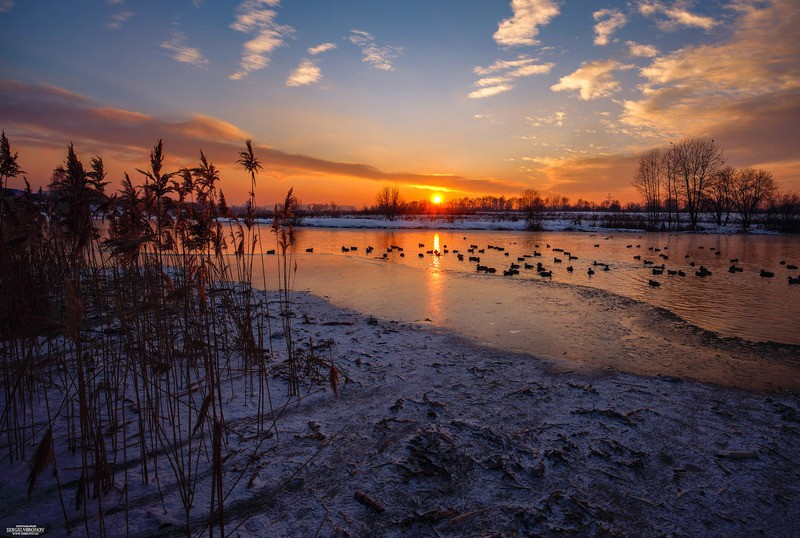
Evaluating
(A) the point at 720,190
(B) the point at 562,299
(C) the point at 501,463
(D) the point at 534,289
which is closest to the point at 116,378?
(C) the point at 501,463

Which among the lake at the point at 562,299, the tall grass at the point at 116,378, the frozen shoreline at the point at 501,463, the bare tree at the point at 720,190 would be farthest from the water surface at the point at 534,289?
the bare tree at the point at 720,190

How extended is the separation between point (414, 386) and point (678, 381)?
13.1 ft

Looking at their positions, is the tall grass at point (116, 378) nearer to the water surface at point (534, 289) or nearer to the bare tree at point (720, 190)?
the water surface at point (534, 289)

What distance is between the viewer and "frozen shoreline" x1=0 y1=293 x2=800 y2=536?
289cm

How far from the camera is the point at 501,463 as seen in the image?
11.7 feet

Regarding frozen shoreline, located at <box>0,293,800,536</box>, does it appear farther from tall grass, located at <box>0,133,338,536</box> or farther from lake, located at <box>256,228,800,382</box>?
lake, located at <box>256,228,800,382</box>

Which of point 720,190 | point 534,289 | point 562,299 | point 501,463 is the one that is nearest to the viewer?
point 501,463

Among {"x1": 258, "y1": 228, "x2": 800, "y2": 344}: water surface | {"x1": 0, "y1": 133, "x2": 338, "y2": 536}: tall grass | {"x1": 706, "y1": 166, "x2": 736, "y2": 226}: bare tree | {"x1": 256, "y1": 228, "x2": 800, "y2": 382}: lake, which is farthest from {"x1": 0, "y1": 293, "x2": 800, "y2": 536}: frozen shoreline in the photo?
{"x1": 706, "y1": 166, "x2": 736, "y2": 226}: bare tree

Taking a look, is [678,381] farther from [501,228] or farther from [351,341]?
[501,228]

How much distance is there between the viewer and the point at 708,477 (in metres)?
3.42

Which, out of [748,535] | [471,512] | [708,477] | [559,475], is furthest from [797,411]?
[471,512]

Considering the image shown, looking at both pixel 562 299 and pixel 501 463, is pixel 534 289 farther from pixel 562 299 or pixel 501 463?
pixel 501 463

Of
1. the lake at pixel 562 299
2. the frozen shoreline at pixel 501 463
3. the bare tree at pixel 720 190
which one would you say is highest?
the bare tree at pixel 720 190

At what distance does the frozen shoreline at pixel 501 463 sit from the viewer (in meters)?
2.89
